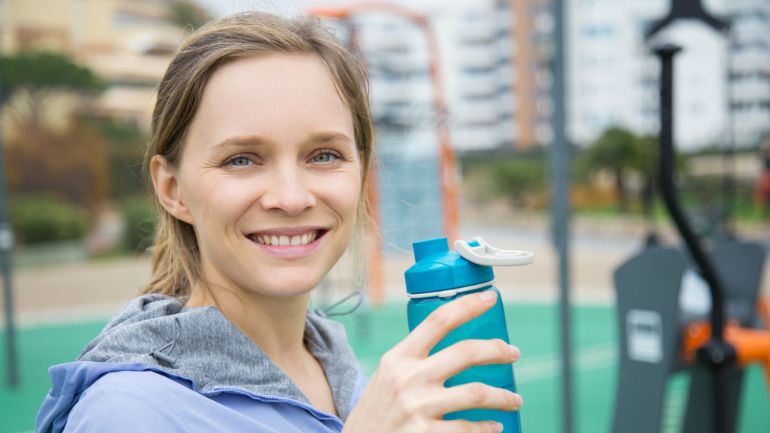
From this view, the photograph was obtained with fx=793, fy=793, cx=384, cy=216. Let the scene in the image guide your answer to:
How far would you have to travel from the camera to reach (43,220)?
650 inches

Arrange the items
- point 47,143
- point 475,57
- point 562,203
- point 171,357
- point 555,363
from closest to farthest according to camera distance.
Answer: point 171,357, point 562,203, point 555,363, point 47,143, point 475,57

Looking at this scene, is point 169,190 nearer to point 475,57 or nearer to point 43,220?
point 43,220

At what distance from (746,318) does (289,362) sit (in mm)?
2461

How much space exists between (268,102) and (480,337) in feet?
1.11

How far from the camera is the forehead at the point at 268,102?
0.86 meters

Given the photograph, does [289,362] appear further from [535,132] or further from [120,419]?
[535,132]

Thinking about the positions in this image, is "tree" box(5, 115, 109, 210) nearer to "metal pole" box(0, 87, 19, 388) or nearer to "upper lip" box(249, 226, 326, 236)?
"metal pole" box(0, 87, 19, 388)

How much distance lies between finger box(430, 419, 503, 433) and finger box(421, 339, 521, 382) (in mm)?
41

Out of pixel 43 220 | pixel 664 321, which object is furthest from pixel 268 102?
pixel 43 220

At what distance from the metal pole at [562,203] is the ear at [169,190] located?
2433 mm

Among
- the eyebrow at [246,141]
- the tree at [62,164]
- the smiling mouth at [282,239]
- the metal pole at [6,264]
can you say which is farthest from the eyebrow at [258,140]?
the tree at [62,164]

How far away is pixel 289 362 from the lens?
3.50ft

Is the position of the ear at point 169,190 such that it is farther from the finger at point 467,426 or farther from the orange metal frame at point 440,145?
the orange metal frame at point 440,145

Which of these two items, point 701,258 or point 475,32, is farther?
point 475,32
